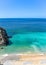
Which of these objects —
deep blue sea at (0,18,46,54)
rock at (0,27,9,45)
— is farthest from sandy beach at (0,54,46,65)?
rock at (0,27,9,45)

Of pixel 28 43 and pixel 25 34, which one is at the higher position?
pixel 25 34

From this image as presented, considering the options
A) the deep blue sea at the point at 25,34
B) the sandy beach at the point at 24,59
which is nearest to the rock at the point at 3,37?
the deep blue sea at the point at 25,34

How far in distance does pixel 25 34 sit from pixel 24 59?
1.12ft

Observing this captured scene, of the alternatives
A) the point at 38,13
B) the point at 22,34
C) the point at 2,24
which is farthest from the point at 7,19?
the point at 38,13

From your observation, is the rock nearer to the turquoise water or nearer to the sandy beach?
the turquoise water

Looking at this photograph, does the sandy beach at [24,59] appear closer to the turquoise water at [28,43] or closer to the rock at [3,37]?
the turquoise water at [28,43]

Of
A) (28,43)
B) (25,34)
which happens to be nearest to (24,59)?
(28,43)

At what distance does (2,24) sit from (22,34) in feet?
0.99

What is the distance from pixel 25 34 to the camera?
2062mm

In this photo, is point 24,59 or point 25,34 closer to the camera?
point 24,59

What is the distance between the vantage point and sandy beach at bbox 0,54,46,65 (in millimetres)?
1896

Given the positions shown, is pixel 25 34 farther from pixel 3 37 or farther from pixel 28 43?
pixel 3 37

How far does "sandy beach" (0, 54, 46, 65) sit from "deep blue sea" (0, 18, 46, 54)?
2.3 inches

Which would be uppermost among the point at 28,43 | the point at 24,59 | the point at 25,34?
the point at 25,34
